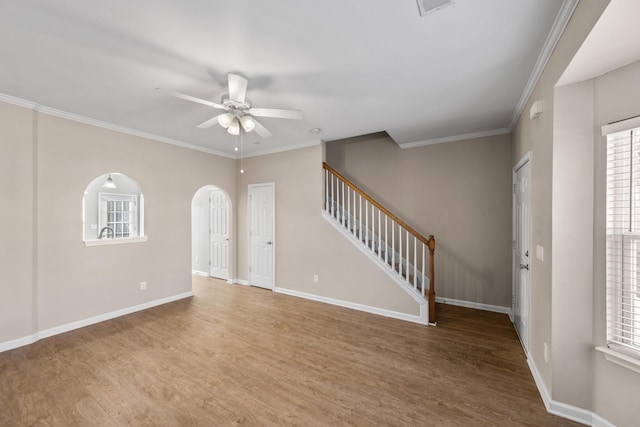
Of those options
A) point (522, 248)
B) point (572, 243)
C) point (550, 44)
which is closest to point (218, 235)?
point (522, 248)

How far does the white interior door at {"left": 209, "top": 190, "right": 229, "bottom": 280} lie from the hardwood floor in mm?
2140

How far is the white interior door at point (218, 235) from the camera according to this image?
5.68 m

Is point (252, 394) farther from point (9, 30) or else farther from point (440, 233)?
point (440, 233)

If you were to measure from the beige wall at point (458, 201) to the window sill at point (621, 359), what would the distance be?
92.9 inches

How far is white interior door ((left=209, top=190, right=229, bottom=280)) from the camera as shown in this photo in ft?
18.6

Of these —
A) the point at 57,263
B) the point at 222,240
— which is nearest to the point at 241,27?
the point at 57,263

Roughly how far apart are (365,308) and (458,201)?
2.29 metres

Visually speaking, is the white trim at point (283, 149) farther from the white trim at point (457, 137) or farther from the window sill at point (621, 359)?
the window sill at point (621, 359)

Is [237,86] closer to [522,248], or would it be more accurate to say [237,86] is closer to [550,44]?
[550,44]

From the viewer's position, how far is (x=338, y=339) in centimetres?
306

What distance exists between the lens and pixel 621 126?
164 cm

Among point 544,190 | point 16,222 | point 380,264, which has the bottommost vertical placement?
point 380,264

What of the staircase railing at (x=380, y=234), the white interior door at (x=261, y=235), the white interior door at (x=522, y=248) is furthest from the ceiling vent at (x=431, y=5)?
the white interior door at (x=261, y=235)

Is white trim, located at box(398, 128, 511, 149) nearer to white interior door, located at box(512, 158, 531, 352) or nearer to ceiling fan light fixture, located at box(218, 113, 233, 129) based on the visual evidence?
white interior door, located at box(512, 158, 531, 352)
